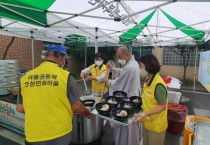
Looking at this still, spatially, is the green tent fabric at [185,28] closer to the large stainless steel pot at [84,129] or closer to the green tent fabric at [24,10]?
the green tent fabric at [24,10]

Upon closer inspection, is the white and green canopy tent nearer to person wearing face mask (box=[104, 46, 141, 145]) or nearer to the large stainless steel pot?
person wearing face mask (box=[104, 46, 141, 145])

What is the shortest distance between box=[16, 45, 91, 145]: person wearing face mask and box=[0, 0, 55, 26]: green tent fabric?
47.1 inches

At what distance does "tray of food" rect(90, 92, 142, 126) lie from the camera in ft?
5.48

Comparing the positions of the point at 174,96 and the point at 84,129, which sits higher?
the point at 174,96

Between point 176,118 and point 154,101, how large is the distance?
78.3 inches

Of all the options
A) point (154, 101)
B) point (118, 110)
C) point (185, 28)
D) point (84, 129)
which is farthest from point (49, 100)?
point (185, 28)

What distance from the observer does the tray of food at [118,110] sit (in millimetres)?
1669

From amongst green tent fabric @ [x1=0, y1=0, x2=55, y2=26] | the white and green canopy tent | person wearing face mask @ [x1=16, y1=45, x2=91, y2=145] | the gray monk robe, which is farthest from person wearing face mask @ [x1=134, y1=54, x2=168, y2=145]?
green tent fabric @ [x1=0, y1=0, x2=55, y2=26]

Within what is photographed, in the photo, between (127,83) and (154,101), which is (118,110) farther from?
(127,83)

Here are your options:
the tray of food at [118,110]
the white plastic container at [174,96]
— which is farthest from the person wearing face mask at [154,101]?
the white plastic container at [174,96]

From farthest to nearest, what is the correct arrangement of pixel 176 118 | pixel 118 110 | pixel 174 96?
pixel 174 96
pixel 176 118
pixel 118 110

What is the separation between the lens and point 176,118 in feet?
11.7

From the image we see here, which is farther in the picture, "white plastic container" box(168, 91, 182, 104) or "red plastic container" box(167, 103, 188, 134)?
"white plastic container" box(168, 91, 182, 104)

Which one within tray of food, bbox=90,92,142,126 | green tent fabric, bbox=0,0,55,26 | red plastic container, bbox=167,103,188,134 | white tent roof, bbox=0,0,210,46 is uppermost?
white tent roof, bbox=0,0,210,46
